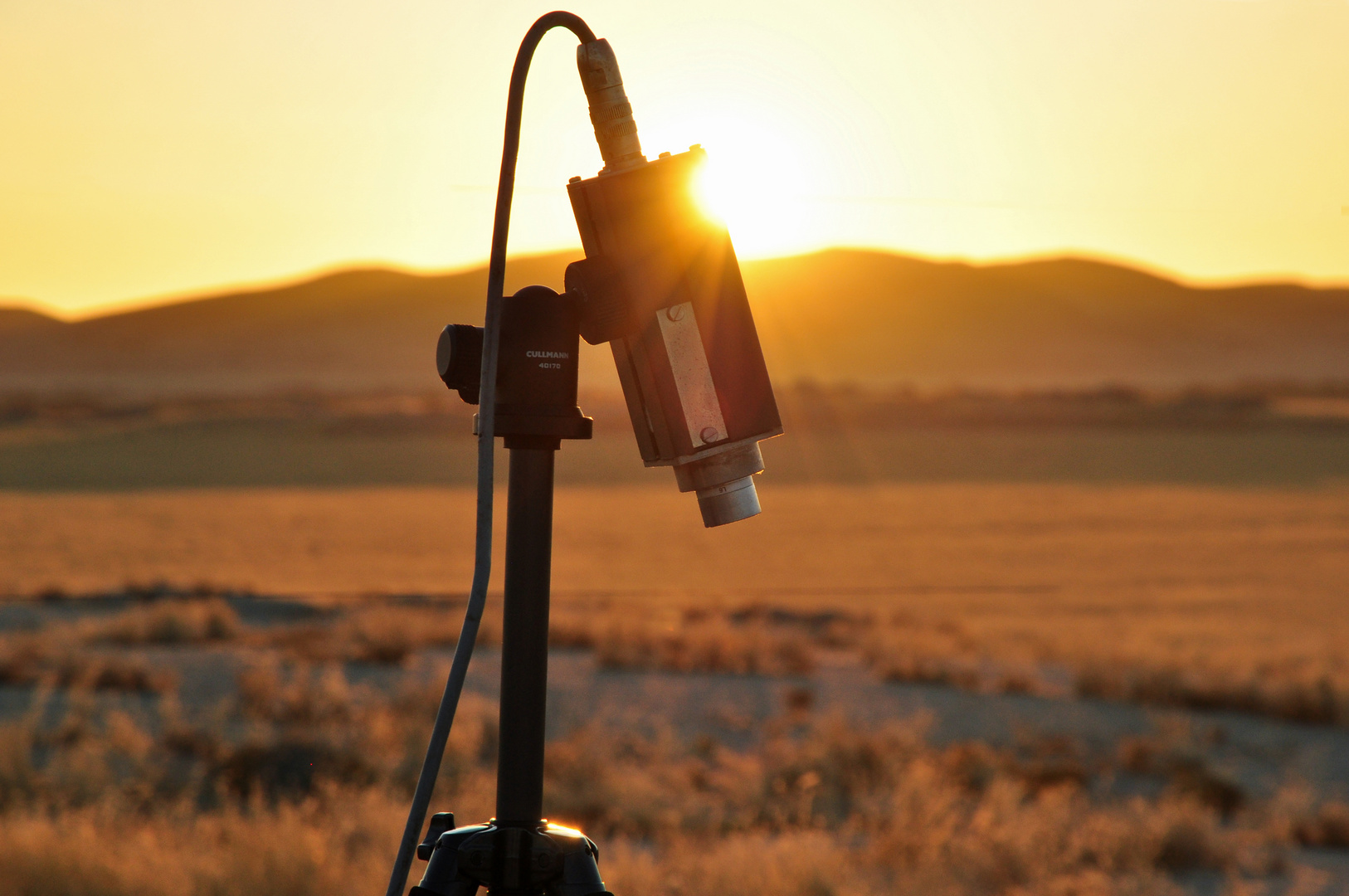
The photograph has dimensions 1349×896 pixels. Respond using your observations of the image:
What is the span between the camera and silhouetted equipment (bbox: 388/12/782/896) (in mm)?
1479

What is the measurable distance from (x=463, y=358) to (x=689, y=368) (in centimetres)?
30

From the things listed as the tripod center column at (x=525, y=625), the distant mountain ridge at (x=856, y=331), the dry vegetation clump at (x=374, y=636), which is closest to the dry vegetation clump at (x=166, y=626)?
the dry vegetation clump at (x=374, y=636)

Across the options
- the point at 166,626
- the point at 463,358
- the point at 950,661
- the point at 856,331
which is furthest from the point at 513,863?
the point at 856,331

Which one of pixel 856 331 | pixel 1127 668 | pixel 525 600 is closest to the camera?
pixel 525 600

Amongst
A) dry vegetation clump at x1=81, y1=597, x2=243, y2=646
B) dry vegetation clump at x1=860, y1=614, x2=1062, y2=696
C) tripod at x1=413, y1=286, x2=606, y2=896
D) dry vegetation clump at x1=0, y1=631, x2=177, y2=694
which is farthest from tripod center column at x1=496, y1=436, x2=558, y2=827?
dry vegetation clump at x1=81, y1=597, x2=243, y2=646

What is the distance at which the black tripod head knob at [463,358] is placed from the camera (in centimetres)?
154

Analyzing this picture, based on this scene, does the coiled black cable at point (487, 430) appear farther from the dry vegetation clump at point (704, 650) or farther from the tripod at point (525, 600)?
the dry vegetation clump at point (704, 650)

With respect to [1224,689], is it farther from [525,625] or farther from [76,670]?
[525,625]

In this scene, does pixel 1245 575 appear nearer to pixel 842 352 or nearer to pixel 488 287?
pixel 488 287

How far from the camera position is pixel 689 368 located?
152 cm

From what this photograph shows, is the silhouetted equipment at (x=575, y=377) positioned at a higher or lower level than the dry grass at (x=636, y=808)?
higher

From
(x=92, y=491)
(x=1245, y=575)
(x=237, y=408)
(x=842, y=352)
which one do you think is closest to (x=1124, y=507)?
(x=1245, y=575)

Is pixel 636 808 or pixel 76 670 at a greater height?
pixel 76 670

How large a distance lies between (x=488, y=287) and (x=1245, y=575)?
55.9ft
